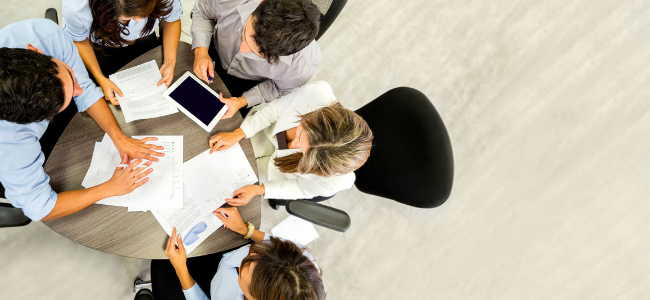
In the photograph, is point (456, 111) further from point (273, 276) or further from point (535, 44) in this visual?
point (273, 276)

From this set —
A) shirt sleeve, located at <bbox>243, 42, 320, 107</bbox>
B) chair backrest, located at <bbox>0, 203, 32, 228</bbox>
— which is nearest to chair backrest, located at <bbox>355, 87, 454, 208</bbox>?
shirt sleeve, located at <bbox>243, 42, 320, 107</bbox>

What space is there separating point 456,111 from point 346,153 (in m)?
1.47

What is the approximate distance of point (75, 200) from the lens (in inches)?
44.8

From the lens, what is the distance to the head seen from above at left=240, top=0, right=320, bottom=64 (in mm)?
1110

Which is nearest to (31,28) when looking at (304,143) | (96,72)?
(96,72)

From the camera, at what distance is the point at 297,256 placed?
1.14 m

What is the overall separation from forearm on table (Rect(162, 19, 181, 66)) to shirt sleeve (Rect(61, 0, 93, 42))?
260 mm

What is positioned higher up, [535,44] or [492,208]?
[535,44]

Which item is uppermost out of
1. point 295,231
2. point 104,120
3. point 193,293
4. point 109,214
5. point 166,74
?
point 166,74

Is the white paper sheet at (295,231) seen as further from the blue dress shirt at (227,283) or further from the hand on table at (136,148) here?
the hand on table at (136,148)

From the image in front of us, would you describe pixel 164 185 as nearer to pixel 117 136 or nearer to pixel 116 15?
pixel 117 136

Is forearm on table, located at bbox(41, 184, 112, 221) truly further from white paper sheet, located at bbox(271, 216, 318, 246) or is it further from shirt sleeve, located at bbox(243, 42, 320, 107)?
white paper sheet, located at bbox(271, 216, 318, 246)

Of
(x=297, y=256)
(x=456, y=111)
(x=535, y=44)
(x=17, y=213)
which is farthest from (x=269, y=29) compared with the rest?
(x=535, y=44)

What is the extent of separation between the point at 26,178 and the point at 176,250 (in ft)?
1.75
